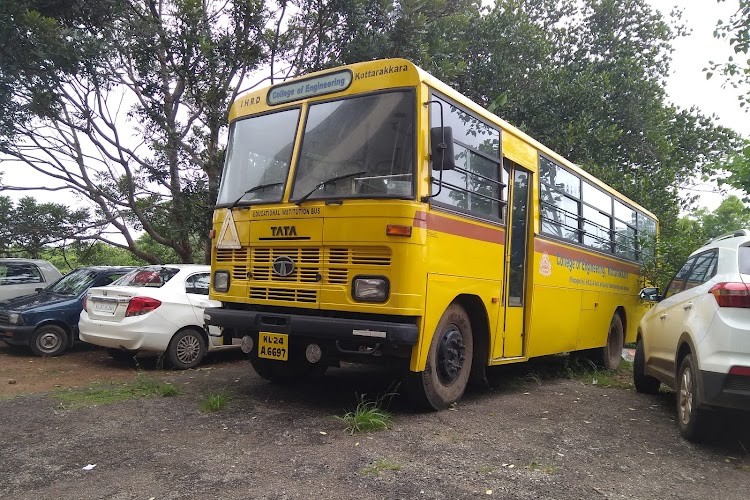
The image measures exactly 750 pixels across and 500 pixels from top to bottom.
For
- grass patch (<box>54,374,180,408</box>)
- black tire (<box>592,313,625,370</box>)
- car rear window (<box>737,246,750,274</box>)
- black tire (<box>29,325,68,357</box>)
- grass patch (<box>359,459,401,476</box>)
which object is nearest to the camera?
grass patch (<box>359,459,401,476</box>)

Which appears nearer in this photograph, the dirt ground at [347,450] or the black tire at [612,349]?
the dirt ground at [347,450]

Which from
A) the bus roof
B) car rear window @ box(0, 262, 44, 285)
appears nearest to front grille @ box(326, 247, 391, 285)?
the bus roof

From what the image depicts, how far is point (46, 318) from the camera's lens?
9430mm

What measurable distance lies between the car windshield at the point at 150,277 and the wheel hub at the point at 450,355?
4798 mm

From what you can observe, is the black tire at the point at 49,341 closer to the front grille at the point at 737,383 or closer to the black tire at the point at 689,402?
the black tire at the point at 689,402

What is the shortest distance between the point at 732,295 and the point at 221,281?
4582 millimetres

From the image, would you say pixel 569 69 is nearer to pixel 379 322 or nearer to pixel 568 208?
pixel 568 208

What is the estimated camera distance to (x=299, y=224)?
17.4 ft

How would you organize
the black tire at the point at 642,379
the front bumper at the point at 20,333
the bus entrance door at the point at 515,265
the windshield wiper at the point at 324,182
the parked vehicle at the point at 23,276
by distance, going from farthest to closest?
the parked vehicle at the point at 23,276 < the front bumper at the point at 20,333 < the black tire at the point at 642,379 < the bus entrance door at the point at 515,265 < the windshield wiper at the point at 324,182

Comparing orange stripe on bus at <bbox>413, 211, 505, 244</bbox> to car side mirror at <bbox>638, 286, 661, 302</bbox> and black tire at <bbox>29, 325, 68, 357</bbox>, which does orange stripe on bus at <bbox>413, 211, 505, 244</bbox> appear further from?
black tire at <bbox>29, 325, 68, 357</bbox>

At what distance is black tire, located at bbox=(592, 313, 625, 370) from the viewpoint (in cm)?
977

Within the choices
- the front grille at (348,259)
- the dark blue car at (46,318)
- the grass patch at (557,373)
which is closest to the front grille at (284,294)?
the front grille at (348,259)

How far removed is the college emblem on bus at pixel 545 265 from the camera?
23.4 feet

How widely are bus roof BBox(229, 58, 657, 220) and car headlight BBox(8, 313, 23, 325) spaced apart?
5.59 m
